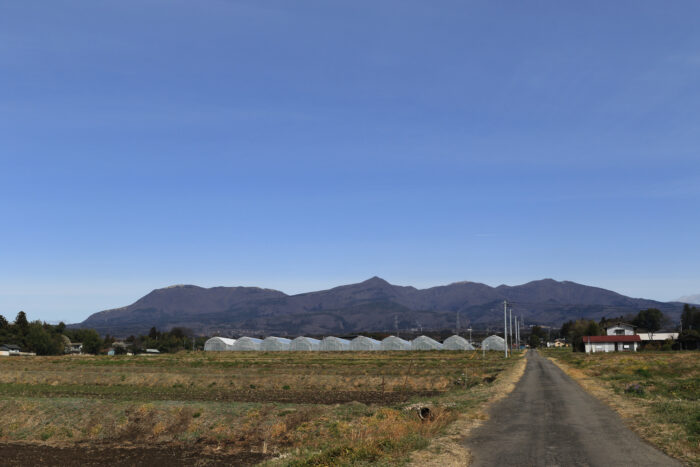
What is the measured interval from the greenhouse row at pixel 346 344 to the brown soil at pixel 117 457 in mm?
139235

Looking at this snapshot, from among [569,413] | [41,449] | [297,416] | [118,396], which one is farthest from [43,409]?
[569,413]

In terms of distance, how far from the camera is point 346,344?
17100 cm

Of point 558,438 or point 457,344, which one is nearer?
point 558,438

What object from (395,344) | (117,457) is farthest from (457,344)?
(117,457)

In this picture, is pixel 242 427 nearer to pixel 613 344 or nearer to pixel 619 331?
pixel 613 344

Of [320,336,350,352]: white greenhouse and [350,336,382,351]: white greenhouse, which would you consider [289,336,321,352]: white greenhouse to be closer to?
[320,336,350,352]: white greenhouse

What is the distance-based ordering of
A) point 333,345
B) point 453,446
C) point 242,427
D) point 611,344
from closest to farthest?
1. point 453,446
2. point 242,427
3. point 611,344
4. point 333,345

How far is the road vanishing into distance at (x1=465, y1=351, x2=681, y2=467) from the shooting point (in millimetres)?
17297

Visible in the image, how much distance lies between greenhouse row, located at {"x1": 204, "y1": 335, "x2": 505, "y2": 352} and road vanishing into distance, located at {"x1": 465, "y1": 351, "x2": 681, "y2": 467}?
439 ft

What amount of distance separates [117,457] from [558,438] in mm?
21337

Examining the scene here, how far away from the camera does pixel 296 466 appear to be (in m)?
17.2

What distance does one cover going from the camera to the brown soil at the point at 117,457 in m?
26.7

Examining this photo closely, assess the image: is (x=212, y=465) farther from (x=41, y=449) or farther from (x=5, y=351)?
(x=5, y=351)

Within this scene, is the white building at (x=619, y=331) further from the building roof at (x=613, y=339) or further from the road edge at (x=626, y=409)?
the road edge at (x=626, y=409)
